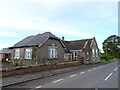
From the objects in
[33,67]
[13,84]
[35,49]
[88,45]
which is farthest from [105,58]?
[13,84]

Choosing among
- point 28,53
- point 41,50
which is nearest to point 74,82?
point 41,50

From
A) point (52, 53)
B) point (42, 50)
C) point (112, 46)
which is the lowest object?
point (52, 53)

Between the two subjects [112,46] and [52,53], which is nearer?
[52,53]

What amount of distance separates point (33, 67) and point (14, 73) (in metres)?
3.10

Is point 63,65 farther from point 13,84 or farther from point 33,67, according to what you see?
point 13,84

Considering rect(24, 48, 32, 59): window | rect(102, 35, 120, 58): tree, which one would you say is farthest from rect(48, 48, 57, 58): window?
rect(102, 35, 120, 58): tree

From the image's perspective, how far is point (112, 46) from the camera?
259ft

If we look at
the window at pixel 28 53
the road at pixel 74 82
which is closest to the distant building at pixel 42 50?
the window at pixel 28 53

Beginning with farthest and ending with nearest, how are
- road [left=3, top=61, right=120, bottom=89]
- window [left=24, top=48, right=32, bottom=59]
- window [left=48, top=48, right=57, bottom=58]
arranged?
window [left=48, top=48, right=57, bottom=58], window [left=24, top=48, right=32, bottom=59], road [left=3, top=61, right=120, bottom=89]

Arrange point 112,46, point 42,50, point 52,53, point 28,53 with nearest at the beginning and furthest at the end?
point 42,50
point 28,53
point 52,53
point 112,46

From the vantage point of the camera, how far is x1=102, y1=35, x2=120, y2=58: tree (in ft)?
261

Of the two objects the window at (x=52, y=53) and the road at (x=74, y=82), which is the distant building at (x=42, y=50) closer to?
the window at (x=52, y=53)

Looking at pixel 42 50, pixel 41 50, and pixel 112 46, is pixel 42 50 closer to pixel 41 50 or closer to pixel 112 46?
pixel 41 50

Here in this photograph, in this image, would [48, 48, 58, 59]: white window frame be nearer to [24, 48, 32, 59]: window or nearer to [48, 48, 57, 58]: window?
[48, 48, 57, 58]: window
